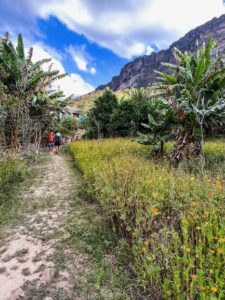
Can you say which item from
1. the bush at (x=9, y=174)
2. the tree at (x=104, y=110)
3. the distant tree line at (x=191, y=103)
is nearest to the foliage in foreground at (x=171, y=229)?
the distant tree line at (x=191, y=103)

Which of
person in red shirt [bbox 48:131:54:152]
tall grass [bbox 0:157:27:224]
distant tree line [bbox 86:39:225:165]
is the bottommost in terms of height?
tall grass [bbox 0:157:27:224]

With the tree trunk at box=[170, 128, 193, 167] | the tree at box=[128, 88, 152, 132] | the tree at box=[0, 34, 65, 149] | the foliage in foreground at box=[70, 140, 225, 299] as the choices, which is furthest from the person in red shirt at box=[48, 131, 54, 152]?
the foliage in foreground at box=[70, 140, 225, 299]

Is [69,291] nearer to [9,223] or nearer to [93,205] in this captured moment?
[9,223]

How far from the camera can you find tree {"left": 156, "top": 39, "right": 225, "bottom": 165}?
7816mm

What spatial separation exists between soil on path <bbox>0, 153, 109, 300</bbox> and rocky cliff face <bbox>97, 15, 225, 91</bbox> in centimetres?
10157

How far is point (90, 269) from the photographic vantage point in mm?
3758

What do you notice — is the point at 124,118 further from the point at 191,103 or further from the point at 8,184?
the point at 8,184

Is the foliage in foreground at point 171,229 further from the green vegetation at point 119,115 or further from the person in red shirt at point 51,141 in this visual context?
the green vegetation at point 119,115

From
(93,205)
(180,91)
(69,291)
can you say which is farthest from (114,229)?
(180,91)

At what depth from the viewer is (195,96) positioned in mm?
8266

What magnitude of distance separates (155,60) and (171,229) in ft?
450

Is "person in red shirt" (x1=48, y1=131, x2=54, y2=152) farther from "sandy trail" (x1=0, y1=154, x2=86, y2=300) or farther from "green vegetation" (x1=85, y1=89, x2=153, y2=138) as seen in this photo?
"sandy trail" (x1=0, y1=154, x2=86, y2=300)

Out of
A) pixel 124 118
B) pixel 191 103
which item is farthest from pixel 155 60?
pixel 191 103

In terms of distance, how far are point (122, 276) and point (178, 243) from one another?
0.97 meters
